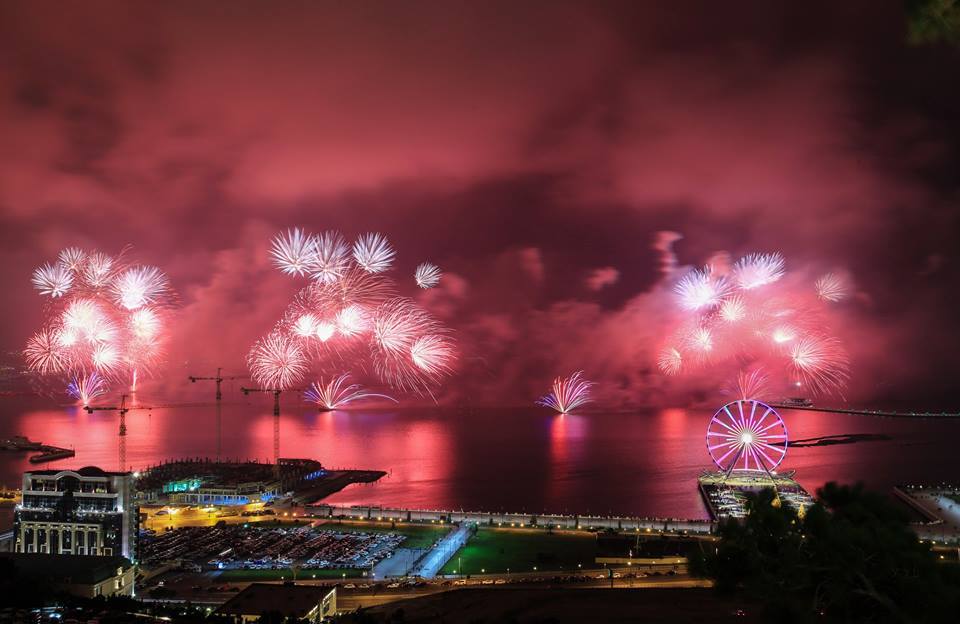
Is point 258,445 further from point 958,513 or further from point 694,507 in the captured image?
point 958,513

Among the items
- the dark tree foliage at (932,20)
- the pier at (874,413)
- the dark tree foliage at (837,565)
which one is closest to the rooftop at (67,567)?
the dark tree foliage at (837,565)

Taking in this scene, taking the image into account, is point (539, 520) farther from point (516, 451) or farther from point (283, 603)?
point (516, 451)

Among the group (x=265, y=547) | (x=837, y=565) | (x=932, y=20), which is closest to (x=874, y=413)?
(x=265, y=547)

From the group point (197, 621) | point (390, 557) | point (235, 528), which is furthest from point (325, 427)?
point (197, 621)

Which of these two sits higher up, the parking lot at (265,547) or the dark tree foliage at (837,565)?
the dark tree foliage at (837,565)

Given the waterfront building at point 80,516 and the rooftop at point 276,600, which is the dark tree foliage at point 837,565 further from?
the waterfront building at point 80,516

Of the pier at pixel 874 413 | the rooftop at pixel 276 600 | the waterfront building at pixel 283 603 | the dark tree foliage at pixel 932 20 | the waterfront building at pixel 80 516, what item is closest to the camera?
the dark tree foliage at pixel 932 20
